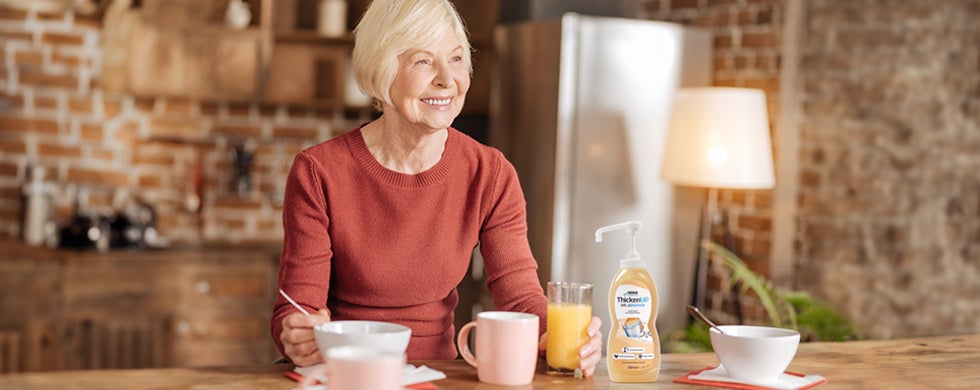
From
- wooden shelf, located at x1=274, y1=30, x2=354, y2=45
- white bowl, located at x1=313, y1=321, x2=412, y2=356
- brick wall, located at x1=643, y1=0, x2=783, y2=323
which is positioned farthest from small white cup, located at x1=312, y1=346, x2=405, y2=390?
wooden shelf, located at x1=274, y1=30, x2=354, y2=45

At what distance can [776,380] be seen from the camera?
1.57 meters

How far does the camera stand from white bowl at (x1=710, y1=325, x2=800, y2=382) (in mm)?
1534

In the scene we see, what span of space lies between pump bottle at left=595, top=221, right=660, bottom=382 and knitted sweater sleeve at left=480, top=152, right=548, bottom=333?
29cm

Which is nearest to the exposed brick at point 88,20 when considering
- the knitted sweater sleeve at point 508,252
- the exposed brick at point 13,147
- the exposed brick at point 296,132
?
the exposed brick at point 13,147

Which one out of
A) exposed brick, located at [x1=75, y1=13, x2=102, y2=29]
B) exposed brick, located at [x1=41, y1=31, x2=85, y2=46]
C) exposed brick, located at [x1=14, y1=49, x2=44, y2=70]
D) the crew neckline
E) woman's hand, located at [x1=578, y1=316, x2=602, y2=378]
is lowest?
woman's hand, located at [x1=578, y1=316, x2=602, y2=378]

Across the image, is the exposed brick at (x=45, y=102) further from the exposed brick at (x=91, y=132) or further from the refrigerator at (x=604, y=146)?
the refrigerator at (x=604, y=146)

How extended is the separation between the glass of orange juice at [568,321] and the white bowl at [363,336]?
0.22 m

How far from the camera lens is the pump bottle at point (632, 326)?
155cm

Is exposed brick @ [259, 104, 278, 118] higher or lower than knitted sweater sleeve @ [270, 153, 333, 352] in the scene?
higher

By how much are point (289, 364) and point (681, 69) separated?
2614 mm

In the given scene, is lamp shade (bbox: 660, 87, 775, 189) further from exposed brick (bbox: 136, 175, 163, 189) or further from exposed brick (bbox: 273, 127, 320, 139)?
exposed brick (bbox: 136, 175, 163, 189)

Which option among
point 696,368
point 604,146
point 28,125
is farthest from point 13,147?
point 696,368

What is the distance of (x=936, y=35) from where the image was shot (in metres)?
3.43

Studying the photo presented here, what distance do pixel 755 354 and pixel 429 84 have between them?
665 millimetres
